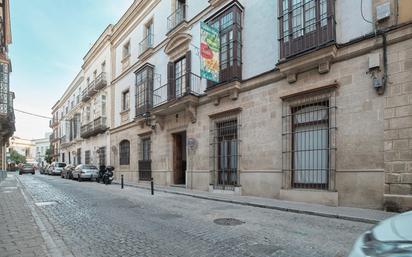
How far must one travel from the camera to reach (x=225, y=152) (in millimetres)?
14414

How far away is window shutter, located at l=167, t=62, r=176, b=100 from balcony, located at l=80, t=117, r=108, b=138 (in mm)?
11440

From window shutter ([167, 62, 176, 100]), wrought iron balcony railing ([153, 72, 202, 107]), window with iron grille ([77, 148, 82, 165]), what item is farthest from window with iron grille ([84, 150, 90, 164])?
window shutter ([167, 62, 176, 100])

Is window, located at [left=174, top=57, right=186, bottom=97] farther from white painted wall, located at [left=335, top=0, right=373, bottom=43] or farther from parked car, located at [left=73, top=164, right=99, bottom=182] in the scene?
parked car, located at [left=73, top=164, right=99, bottom=182]

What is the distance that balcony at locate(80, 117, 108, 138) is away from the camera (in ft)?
92.2

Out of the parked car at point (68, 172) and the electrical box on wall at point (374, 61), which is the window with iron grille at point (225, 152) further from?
the parked car at point (68, 172)

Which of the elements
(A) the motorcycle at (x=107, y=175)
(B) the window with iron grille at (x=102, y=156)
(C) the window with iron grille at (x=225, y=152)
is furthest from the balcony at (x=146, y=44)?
(B) the window with iron grille at (x=102, y=156)

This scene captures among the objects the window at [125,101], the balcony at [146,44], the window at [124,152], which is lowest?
the window at [124,152]

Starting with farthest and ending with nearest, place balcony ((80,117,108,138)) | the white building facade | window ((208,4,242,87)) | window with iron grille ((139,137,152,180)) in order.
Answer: balcony ((80,117,108,138))
window with iron grille ((139,137,152,180))
window ((208,4,242,87))
the white building facade

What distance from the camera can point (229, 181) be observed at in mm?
13992

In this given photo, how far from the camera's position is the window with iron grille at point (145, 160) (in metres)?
20.6

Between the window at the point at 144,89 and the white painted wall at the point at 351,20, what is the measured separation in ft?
41.3

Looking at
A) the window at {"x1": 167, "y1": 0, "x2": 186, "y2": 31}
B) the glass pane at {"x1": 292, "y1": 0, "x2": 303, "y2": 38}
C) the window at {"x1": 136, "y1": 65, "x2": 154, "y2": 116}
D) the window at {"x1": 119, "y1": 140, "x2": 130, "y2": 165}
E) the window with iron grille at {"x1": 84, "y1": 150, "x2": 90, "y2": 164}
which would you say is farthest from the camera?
the window with iron grille at {"x1": 84, "y1": 150, "x2": 90, "y2": 164}

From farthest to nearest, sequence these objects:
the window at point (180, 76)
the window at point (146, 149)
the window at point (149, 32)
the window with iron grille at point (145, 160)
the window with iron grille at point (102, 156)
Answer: the window with iron grille at point (102, 156) < the window at point (149, 32) < the window at point (146, 149) < the window with iron grille at point (145, 160) < the window at point (180, 76)

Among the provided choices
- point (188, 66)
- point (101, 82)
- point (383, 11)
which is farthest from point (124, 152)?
point (383, 11)
